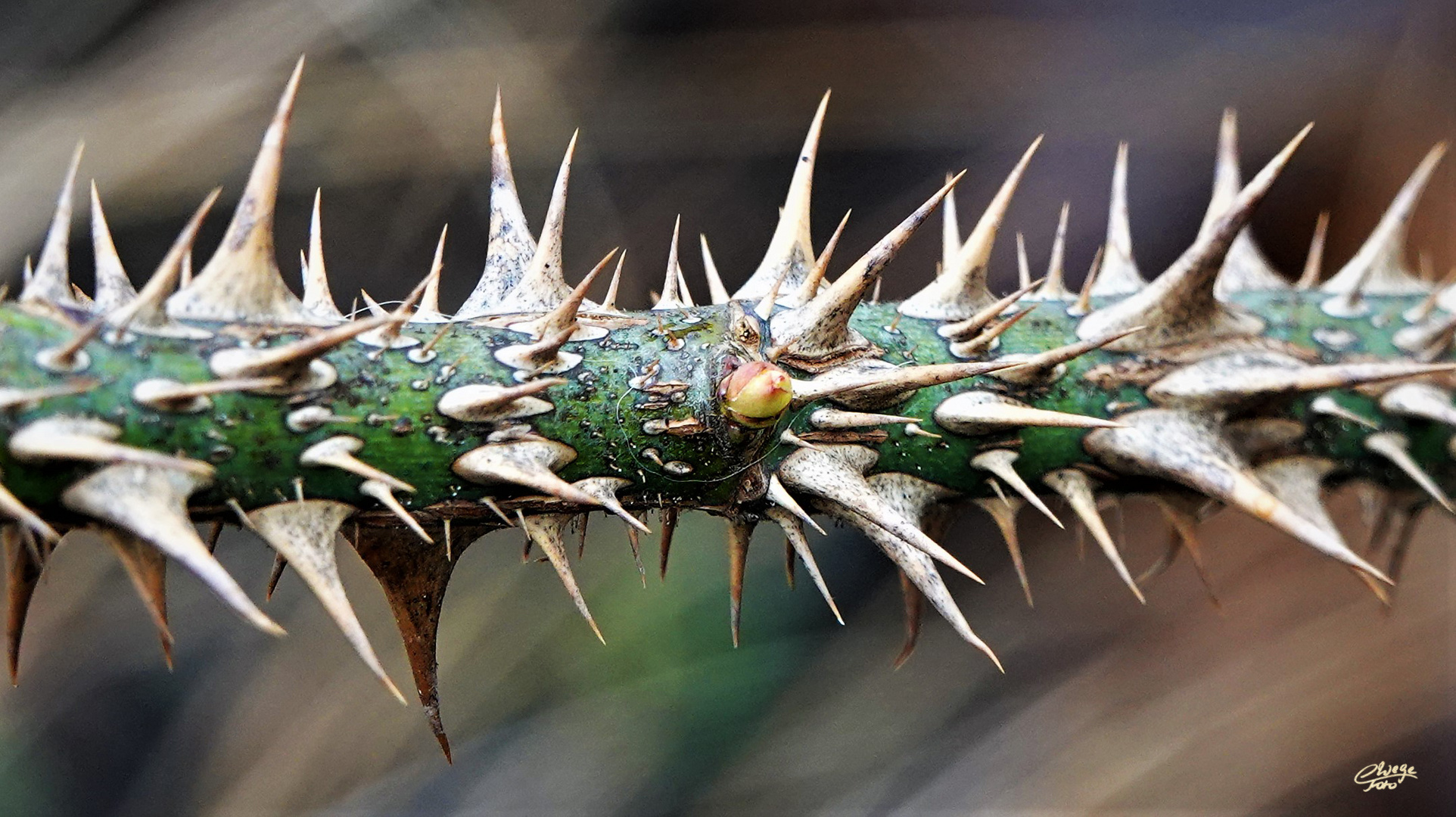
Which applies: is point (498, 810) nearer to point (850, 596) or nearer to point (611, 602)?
point (611, 602)

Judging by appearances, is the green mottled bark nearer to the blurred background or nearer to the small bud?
the small bud

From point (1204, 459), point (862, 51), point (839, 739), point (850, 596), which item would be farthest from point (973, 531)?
point (1204, 459)
